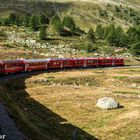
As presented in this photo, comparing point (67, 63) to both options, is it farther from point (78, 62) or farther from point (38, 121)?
point (38, 121)

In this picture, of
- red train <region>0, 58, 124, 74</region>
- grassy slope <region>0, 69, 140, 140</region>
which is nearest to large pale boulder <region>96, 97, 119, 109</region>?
grassy slope <region>0, 69, 140, 140</region>

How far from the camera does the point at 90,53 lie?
15400 cm

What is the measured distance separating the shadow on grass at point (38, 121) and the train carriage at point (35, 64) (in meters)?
22.4

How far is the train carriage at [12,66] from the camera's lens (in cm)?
8269

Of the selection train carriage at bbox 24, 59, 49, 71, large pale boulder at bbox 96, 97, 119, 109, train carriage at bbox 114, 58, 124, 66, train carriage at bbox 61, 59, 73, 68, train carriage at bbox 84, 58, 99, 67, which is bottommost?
train carriage at bbox 114, 58, 124, 66

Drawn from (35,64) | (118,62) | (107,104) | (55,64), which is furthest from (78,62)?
(107,104)

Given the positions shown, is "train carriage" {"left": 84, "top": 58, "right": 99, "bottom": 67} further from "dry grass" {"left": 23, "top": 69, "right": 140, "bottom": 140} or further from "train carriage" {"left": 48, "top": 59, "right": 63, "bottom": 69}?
"dry grass" {"left": 23, "top": 69, "right": 140, "bottom": 140}

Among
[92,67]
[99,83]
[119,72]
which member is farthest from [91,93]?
[92,67]

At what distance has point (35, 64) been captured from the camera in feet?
316

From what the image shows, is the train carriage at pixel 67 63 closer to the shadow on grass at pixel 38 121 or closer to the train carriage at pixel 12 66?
the train carriage at pixel 12 66

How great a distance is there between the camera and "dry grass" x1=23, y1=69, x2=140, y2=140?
Result: 50.3 meters

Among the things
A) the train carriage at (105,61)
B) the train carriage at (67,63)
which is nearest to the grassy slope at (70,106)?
the train carriage at (67,63)

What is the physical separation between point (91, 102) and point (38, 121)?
1654 centimetres

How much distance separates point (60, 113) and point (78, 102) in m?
7.65
